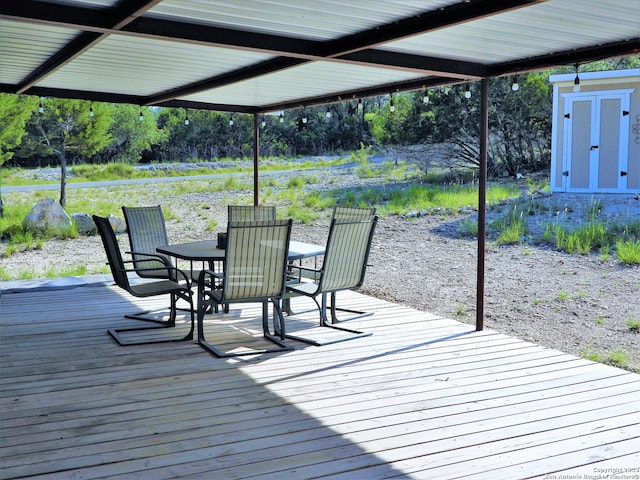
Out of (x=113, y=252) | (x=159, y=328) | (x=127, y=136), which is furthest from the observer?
(x=127, y=136)

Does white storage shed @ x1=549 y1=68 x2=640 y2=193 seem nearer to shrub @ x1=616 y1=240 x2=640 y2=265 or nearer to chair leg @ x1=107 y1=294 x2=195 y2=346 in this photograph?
shrub @ x1=616 y1=240 x2=640 y2=265

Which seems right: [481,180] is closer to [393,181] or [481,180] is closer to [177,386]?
[177,386]

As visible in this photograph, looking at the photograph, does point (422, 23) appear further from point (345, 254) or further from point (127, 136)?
point (127, 136)

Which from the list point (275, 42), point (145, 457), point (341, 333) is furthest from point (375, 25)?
point (145, 457)

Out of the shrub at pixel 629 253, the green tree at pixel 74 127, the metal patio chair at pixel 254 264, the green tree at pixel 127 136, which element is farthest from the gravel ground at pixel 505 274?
the green tree at pixel 127 136

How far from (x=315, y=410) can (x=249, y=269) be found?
4.44 ft

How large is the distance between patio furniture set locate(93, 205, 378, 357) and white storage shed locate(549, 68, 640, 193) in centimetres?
854

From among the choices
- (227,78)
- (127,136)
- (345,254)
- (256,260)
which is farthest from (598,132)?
(127,136)

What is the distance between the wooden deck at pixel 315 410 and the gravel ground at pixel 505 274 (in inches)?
90.9

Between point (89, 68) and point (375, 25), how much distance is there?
115 inches

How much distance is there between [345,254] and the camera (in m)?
5.29

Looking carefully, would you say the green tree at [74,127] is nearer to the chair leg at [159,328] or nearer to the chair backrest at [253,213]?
the chair backrest at [253,213]

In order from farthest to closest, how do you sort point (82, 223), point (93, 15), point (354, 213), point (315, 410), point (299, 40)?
point (82, 223), point (354, 213), point (299, 40), point (93, 15), point (315, 410)

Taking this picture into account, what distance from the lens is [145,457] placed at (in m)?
3.03
